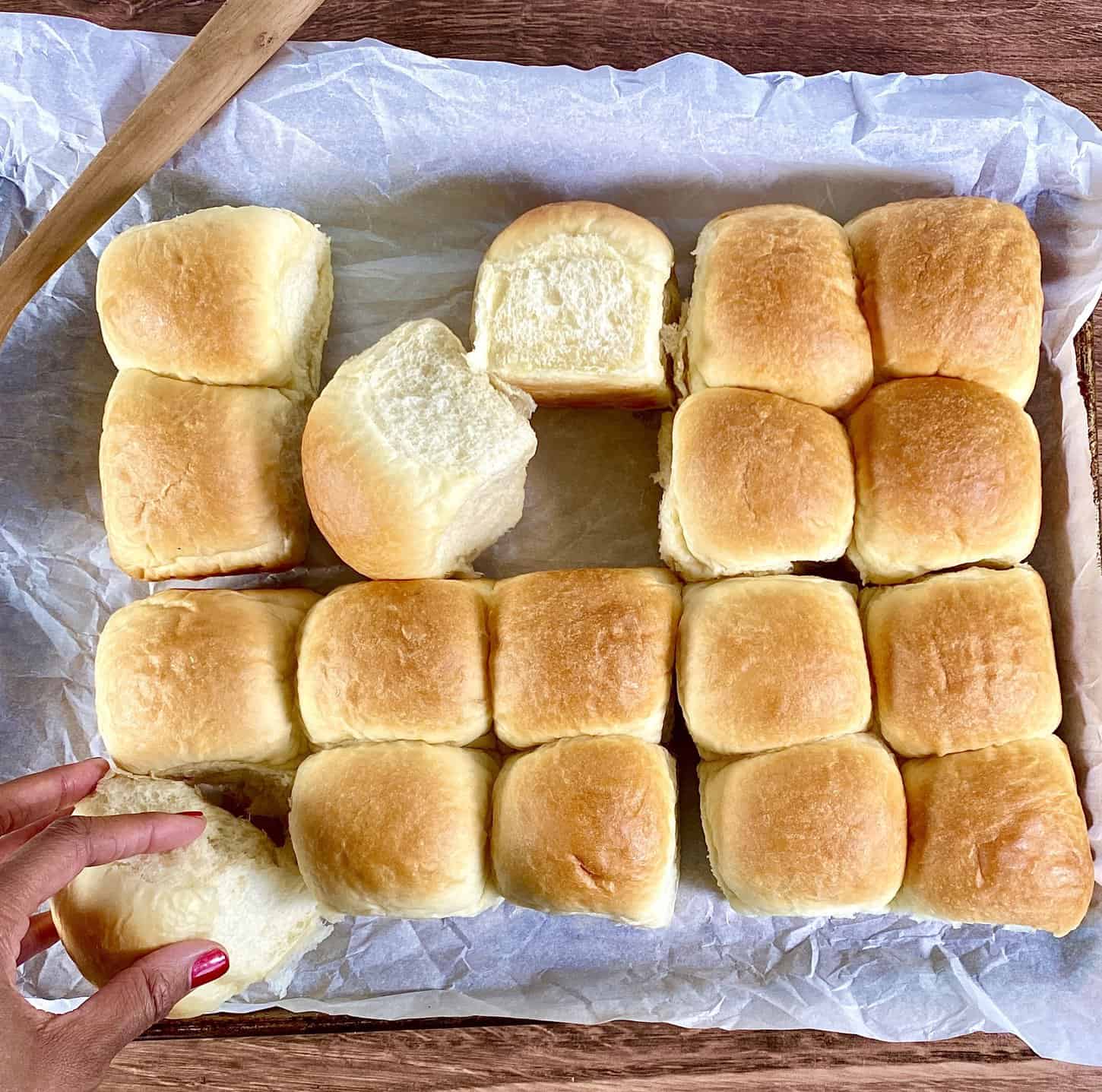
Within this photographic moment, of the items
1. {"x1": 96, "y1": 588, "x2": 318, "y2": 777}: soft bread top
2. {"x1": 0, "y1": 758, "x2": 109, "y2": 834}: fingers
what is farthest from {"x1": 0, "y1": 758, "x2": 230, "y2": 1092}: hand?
{"x1": 96, "y1": 588, "x2": 318, "y2": 777}: soft bread top

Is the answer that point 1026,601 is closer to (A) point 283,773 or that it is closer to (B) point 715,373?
(B) point 715,373

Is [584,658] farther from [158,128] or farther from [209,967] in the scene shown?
[158,128]

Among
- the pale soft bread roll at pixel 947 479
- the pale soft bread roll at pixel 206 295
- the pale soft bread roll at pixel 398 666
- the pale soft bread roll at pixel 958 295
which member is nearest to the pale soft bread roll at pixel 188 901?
the pale soft bread roll at pixel 398 666

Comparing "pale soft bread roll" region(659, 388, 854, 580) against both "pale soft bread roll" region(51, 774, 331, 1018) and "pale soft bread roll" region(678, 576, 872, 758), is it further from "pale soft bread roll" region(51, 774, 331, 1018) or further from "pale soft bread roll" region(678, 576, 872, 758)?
"pale soft bread roll" region(51, 774, 331, 1018)

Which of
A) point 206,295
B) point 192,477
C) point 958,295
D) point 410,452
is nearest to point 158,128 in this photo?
point 206,295

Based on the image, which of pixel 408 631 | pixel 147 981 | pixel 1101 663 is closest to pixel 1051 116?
pixel 1101 663

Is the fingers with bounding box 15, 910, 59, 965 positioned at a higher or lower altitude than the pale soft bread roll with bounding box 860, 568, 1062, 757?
lower
